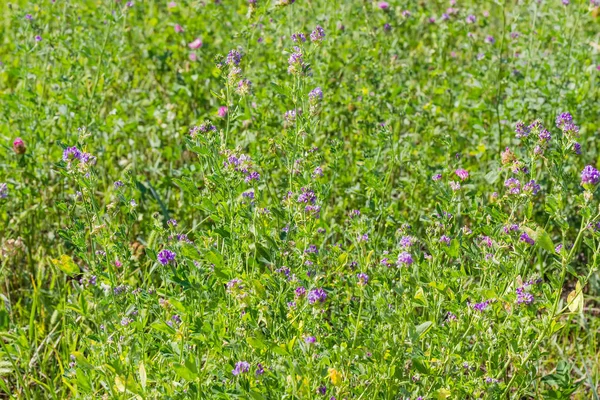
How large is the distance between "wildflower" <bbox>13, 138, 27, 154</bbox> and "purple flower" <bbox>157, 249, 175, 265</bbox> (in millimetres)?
1515

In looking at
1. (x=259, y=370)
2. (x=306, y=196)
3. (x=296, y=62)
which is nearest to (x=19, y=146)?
(x=296, y=62)

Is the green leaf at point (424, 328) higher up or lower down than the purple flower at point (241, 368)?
lower down

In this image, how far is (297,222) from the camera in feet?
7.47

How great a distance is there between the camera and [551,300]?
7.07ft

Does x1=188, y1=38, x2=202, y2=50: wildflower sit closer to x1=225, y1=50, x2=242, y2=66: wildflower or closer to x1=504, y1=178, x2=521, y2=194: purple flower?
x1=225, y1=50, x2=242, y2=66: wildflower

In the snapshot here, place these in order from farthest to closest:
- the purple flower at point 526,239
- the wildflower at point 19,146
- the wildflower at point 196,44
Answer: the wildflower at point 196,44
the wildflower at point 19,146
the purple flower at point 526,239

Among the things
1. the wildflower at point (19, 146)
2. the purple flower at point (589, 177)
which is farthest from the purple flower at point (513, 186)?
the wildflower at point (19, 146)

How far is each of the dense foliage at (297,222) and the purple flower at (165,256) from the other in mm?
30

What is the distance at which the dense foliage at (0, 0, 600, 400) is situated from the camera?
2.13m

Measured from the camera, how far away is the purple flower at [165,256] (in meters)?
2.09

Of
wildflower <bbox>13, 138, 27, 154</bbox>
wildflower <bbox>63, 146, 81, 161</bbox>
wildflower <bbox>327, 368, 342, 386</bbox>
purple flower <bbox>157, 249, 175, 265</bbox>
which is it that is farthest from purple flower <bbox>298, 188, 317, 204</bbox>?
wildflower <bbox>13, 138, 27, 154</bbox>

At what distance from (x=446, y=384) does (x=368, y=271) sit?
1.18 feet

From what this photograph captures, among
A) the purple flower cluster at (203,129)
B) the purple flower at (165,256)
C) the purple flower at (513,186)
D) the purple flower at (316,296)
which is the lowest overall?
the purple flower at (316,296)

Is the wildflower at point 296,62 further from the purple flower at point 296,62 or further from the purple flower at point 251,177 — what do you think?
the purple flower at point 251,177
